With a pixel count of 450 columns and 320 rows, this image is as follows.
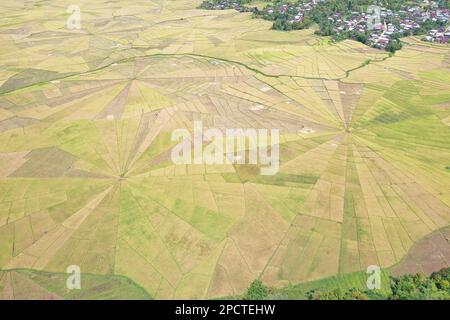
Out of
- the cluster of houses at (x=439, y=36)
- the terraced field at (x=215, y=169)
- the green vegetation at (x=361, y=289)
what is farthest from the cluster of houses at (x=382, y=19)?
the green vegetation at (x=361, y=289)

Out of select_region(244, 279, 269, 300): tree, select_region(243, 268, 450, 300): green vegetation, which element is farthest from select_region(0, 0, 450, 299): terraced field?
select_region(243, 268, 450, 300): green vegetation

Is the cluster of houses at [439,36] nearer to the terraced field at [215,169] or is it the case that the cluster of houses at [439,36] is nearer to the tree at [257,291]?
the terraced field at [215,169]

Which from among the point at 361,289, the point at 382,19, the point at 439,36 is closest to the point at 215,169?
the point at 361,289

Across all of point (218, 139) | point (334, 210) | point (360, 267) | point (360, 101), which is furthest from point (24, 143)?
point (360, 101)

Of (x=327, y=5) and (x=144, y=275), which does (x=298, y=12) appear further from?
(x=144, y=275)

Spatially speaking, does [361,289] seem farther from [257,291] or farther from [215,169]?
[215,169]
